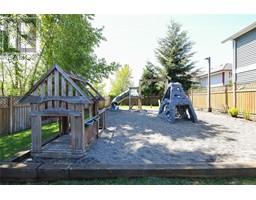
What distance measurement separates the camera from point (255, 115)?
38.0ft

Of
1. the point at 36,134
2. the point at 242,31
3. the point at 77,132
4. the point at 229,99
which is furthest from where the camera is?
the point at 242,31

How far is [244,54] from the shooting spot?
16.2 meters

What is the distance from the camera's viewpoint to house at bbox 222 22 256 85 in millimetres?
15026

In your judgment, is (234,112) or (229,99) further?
(229,99)

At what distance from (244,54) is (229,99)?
360 centimetres

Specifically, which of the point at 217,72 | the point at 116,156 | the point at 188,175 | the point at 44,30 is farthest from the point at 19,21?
the point at 217,72

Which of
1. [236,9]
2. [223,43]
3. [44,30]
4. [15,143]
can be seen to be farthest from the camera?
[223,43]

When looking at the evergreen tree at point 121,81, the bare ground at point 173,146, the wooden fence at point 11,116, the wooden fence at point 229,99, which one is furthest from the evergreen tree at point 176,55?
the wooden fence at point 11,116

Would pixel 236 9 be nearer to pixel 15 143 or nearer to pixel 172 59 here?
pixel 15 143

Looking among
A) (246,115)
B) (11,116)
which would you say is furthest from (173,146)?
(246,115)

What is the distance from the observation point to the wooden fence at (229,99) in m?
12.0

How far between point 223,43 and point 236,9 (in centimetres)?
1491

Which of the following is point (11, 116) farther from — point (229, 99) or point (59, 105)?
point (229, 99)

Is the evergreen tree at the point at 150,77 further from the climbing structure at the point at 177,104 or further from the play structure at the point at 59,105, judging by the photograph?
the play structure at the point at 59,105
